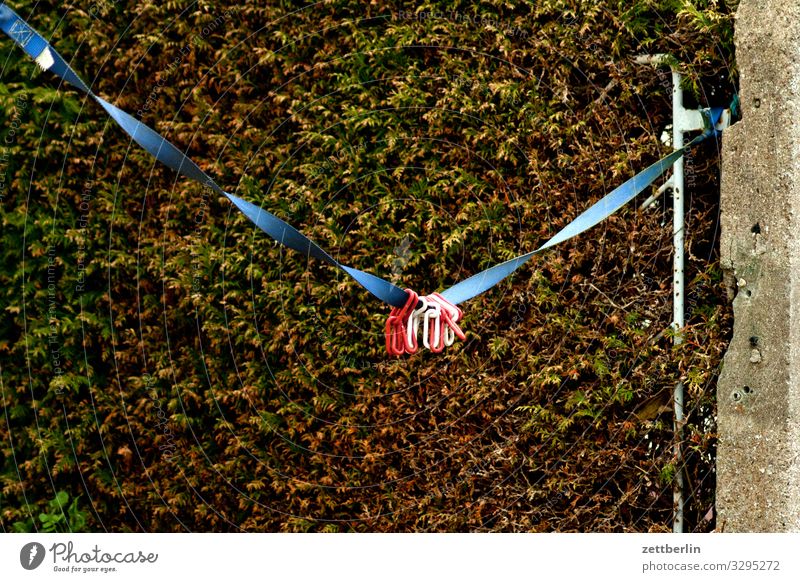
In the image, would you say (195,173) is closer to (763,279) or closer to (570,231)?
(570,231)

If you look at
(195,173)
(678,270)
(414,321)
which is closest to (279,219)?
(195,173)

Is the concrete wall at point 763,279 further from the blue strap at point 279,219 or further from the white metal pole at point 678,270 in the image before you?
the blue strap at point 279,219

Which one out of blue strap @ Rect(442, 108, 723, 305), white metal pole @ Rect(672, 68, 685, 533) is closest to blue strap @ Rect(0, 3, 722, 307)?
blue strap @ Rect(442, 108, 723, 305)

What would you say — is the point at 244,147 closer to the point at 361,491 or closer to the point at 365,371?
the point at 365,371

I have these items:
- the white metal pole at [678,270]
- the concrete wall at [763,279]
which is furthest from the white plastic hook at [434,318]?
the concrete wall at [763,279]

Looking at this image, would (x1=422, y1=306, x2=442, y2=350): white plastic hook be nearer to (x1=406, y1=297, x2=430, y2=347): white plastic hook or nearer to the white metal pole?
(x1=406, y1=297, x2=430, y2=347): white plastic hook
